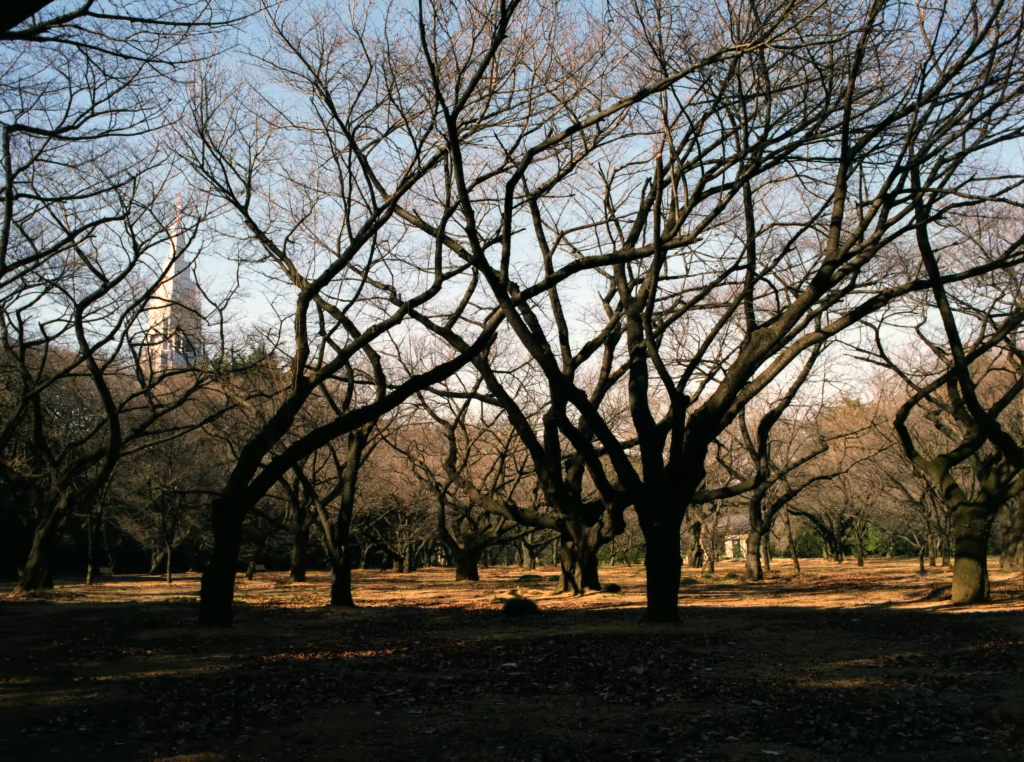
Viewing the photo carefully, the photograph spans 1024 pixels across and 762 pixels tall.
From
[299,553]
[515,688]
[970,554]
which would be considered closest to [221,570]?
[515,688]

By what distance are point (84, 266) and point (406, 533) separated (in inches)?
847

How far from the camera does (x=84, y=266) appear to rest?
669 inches

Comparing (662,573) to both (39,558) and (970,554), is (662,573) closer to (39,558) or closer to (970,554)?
(970,554)

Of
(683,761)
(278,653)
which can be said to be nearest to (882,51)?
(683,761)

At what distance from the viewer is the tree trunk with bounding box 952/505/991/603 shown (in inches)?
562

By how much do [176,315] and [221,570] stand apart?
8.69 m

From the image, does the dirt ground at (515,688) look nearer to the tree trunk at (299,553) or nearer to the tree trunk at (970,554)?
the tree trunk at (970,554)

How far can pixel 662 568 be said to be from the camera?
37.6 ft

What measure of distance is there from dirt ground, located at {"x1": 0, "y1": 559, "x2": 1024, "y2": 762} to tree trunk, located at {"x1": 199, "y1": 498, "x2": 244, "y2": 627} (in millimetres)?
418

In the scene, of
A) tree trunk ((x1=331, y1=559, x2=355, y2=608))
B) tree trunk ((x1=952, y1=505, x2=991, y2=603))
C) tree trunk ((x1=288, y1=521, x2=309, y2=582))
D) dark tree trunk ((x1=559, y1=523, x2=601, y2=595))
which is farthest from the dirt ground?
tree trunk ((x1=288, y1=521, x2=309, y2=582))

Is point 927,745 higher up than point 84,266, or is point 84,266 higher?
point 84,266

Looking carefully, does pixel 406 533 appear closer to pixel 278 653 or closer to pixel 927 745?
pixel 278 653

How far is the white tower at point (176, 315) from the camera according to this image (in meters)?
16.5

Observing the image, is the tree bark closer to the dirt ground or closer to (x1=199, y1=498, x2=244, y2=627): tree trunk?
the dirt ground
